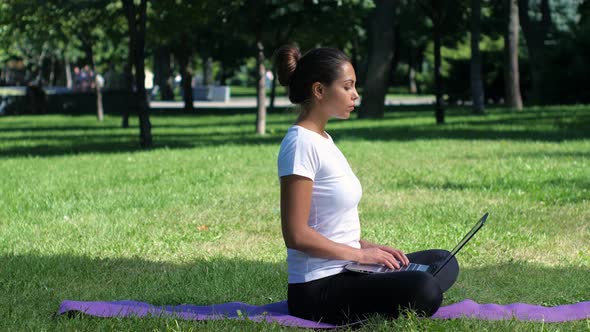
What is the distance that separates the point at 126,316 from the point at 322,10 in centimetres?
2619

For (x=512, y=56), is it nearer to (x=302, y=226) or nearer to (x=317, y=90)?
(x=317, y=90)

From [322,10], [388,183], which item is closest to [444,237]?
[388,183]

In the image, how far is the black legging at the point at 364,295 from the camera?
16.9 feet

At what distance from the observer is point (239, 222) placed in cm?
1001

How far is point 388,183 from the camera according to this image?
13.2 meters

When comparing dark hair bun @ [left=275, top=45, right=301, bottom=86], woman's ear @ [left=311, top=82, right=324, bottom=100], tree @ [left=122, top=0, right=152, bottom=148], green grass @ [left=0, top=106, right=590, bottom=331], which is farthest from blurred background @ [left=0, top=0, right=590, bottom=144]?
woman's ear @ [left=311, top=82, right=324, bottom=100]

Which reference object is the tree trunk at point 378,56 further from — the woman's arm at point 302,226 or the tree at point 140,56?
the woman's arm at point 302,226

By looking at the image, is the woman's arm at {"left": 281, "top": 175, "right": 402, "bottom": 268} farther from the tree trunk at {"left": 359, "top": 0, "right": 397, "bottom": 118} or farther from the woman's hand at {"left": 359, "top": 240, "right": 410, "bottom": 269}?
the tree trunk at {"left": 359, "top": 0, "right": 397, "bottom": 118}

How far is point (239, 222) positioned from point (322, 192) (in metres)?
4.88

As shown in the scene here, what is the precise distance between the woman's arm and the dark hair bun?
517mm

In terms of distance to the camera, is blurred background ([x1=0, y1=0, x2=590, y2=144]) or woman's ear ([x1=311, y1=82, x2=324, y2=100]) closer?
woman's ear ([x1=311, y1=82, x2=324, y2=100])

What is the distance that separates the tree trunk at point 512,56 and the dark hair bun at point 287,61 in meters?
31.4

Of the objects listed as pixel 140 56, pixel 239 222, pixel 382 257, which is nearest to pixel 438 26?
pixel 140 56

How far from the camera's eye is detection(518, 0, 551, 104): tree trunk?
127 ft
